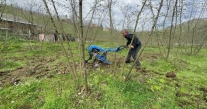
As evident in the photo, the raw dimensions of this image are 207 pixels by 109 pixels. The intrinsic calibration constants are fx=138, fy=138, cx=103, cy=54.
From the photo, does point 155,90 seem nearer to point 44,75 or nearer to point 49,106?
point 49,106

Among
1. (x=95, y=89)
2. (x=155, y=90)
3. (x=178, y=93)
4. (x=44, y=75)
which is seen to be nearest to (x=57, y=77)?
(x=44, y=75)

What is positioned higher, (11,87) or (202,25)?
(202,25)

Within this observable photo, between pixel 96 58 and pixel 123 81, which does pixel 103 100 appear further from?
pixel 96 58

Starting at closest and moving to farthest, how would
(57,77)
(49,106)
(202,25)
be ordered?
1. (49,106)
2. (57,77)
3. (202,25)

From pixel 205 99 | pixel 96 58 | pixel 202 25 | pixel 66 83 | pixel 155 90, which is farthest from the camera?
pixel 202 25

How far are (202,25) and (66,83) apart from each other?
12.0 metres

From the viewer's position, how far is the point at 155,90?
13.8ft

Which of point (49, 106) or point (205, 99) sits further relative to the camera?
point (205, 99)

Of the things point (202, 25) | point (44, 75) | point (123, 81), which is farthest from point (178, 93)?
point (202, 25)

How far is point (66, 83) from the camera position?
4.52 metres

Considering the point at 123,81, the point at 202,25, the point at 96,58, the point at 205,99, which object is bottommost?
the point at 205,99

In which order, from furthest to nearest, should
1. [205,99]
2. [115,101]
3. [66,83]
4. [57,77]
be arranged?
[57,77], [66,83], [205,99], [115,101]

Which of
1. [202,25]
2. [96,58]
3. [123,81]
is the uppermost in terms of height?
[202,25]

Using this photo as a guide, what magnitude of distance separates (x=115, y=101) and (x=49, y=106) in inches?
65.2
